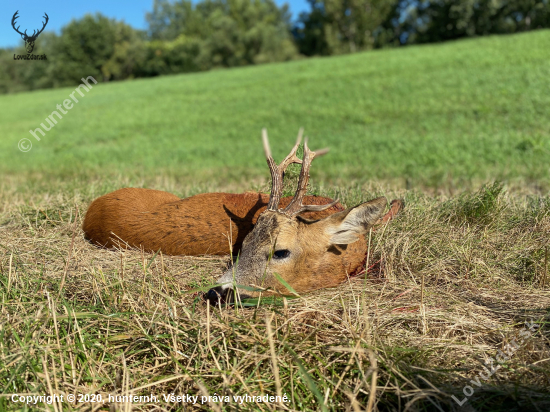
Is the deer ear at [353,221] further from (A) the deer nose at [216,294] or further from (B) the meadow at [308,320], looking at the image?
(A) the deer nose at [216,294]

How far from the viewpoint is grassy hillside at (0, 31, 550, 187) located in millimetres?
9109

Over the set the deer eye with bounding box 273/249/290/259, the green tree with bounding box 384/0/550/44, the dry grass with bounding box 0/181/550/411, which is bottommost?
the dry grass with bounding box 0/181/550/411

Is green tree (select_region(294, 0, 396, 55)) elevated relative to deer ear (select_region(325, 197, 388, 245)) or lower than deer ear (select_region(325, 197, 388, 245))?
elevated

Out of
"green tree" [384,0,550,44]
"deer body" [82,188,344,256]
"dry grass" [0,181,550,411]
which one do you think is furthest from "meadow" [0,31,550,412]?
"green tree" [384,0,550,44]

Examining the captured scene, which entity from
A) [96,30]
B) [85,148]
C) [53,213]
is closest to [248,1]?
[96,30]

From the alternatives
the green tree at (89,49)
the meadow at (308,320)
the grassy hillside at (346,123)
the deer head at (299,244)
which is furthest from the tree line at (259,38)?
the deer head at (299,244)

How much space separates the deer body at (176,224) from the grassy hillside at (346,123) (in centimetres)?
434

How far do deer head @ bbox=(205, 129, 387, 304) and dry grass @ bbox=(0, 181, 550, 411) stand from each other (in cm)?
20

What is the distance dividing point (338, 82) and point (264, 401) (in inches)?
825

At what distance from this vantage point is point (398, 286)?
3045 millimetres

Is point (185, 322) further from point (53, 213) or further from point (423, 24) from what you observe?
point (423, 24)

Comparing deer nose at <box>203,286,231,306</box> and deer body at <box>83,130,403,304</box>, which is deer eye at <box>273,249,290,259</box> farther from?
deer nose at <box>203,286,231,306</box>

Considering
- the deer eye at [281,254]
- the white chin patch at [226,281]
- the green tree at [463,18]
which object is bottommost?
the white chin patch at [226,281]

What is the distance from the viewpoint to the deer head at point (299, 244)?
2934 millimetres
